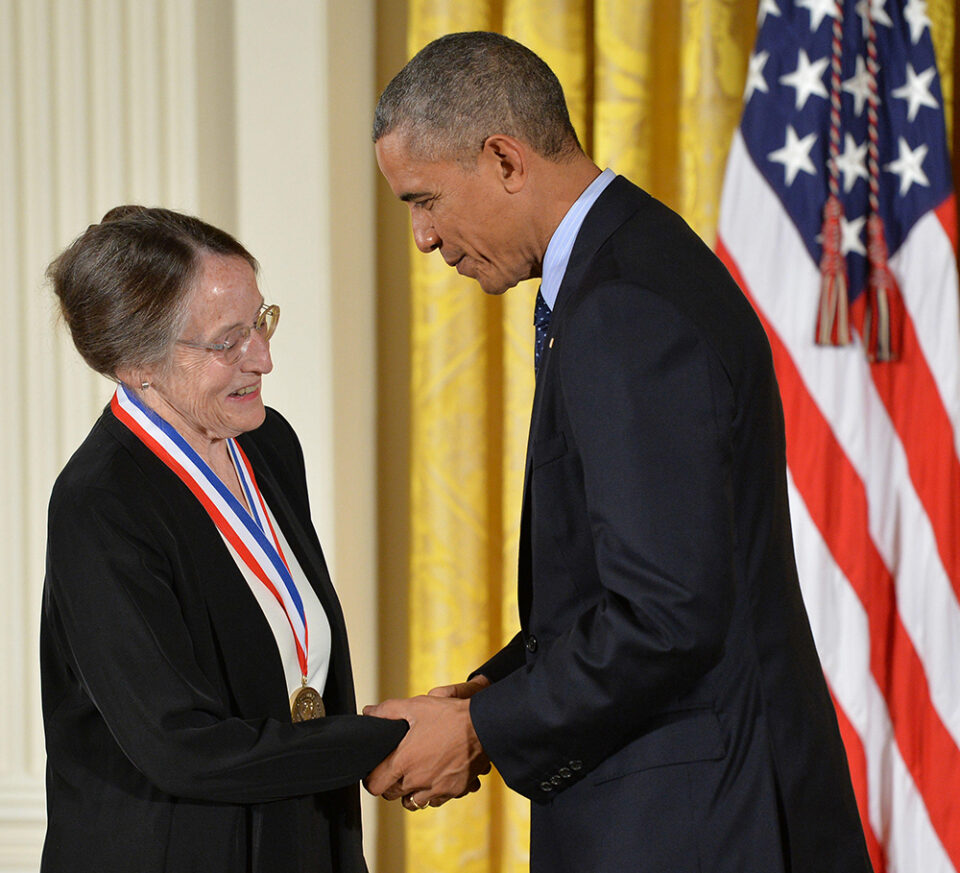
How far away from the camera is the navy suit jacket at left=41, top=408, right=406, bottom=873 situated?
55.6 inches

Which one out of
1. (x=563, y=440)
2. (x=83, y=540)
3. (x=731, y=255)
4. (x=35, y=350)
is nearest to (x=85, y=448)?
(x=83, y=540)

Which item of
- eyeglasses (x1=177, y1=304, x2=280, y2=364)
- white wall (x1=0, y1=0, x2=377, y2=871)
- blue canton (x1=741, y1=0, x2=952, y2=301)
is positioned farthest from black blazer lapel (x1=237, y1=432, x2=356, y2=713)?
blue canton (x1=741, y1=0, x2=952, y2=301)

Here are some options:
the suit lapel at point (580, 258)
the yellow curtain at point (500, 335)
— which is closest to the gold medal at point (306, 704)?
the suit lapel at point (580, 258)

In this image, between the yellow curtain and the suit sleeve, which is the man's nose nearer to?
the suit sleeve

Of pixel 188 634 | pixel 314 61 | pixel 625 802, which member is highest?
pixel 314 61

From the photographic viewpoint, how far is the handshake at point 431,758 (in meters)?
1.62

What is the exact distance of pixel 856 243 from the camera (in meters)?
2.60

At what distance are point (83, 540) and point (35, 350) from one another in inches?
50.6

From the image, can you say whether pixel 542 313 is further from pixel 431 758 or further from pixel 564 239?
pixel 431 758

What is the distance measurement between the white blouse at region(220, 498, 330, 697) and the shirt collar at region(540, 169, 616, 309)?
57 cm

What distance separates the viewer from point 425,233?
5.20 feet

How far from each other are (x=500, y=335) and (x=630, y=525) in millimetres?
1691

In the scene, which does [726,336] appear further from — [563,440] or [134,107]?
[134,107]

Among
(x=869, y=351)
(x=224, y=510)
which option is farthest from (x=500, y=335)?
(x=224, y=510)
